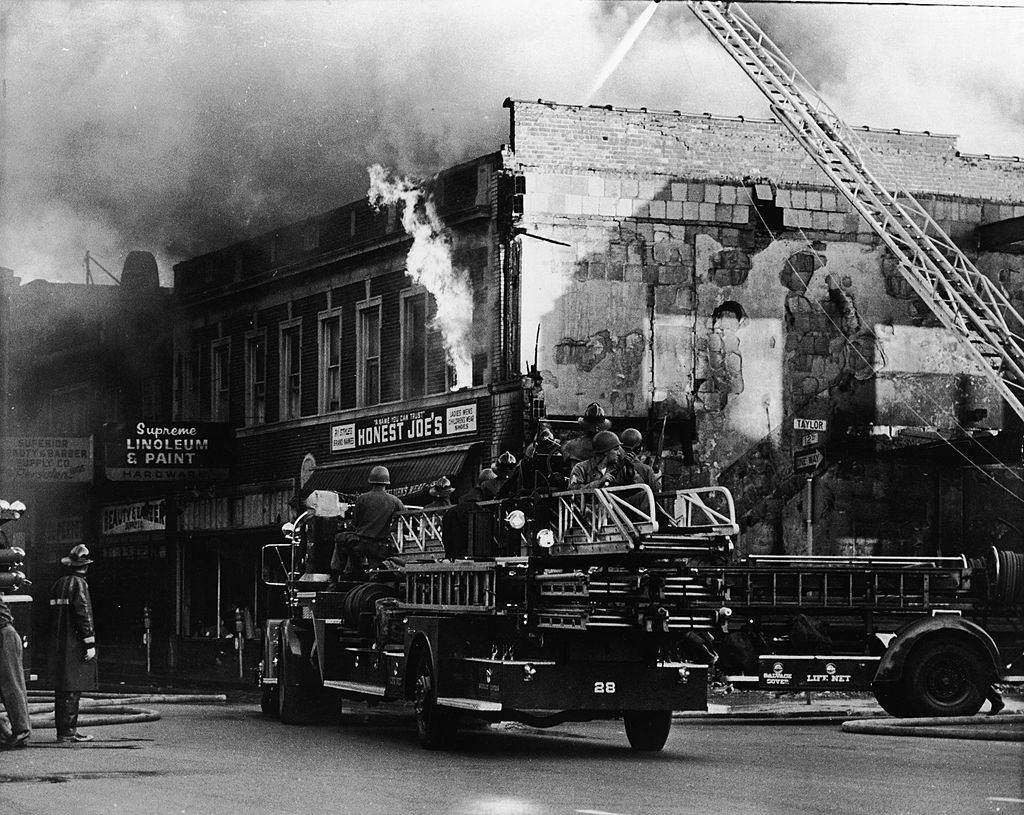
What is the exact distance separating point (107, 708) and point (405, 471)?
Answer: 11088 mm

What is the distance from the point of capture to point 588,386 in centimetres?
2972

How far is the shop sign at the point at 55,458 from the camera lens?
122ft

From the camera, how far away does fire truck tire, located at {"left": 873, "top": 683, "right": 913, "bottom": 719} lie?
18812mm

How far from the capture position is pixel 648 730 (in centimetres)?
1534

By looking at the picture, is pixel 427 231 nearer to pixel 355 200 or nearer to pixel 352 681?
pixel 355 200

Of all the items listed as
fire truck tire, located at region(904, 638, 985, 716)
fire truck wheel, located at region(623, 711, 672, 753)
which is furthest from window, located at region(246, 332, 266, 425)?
fire truck wheel, located at region(623, 711, 672, 753)

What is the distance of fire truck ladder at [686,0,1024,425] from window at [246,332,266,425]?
1097 cm

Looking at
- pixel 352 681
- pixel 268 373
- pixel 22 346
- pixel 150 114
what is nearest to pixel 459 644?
pixel 352 681

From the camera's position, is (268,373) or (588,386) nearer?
(588,386)

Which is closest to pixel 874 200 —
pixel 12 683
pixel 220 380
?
pixel 220 380

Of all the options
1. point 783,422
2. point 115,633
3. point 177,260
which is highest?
point 177,260

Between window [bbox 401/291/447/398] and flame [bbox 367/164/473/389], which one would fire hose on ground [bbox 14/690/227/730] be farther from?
flame [bbox 367/164/473/389]

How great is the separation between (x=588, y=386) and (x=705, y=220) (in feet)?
13.0

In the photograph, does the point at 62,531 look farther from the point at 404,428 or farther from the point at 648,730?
the point at 648,730
